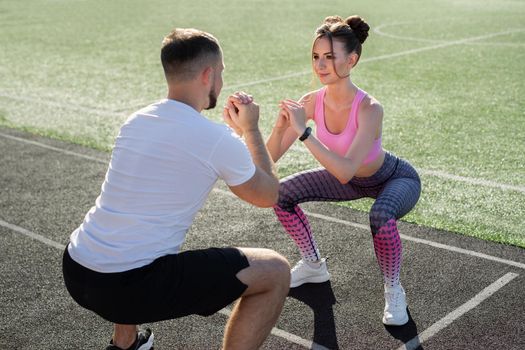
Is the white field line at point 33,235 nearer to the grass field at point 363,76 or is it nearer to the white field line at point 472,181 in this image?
the grass field at point 363,76

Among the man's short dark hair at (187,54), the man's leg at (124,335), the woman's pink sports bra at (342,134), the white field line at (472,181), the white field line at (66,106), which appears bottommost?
the white field line at (66,106)

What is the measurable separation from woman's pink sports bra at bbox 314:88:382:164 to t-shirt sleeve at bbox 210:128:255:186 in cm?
145

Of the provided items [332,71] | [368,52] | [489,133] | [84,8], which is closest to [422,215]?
[332,71]

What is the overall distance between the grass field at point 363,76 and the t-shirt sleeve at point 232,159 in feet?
5.98

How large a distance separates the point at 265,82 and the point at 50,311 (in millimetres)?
8479

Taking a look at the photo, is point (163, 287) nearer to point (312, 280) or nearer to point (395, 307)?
point (395, 307)

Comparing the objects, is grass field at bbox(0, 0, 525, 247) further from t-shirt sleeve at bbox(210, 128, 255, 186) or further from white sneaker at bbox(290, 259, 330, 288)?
t-shirt sleeve at bbox(210, 128, 255, 186)

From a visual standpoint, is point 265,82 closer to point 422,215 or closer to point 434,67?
point 434,67

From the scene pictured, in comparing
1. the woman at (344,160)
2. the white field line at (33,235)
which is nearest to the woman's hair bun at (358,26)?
the woman at (344,160)

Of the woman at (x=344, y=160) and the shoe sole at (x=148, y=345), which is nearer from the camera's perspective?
the shoe sole at (x=148, y=345)

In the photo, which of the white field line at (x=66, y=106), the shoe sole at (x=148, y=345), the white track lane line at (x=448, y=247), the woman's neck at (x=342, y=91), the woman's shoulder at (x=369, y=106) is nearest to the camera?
the shoe sole at (x=148, y=345)

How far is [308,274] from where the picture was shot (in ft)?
18.6

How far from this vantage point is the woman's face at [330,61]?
16.9ft

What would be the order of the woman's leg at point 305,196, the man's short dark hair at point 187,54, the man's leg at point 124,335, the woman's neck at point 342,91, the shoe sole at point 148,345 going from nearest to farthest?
the man's short dark hair at point 187,54 → the man's leg at point 124,335 → the shoe sole at point 148,345 → the woman's neck at point 342,91 → the woman's leg at point 305,196
